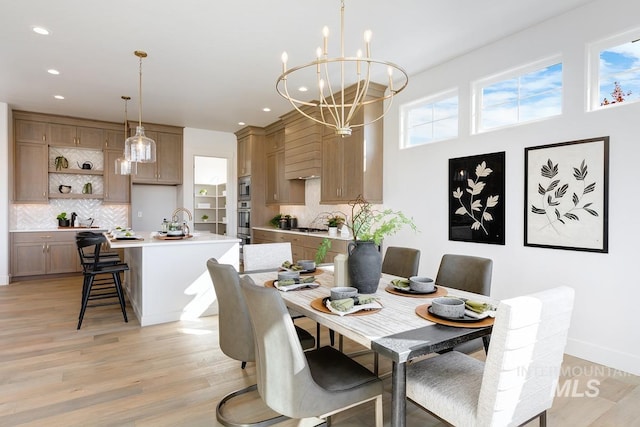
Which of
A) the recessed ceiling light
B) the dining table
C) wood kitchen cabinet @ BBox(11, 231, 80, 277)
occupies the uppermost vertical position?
the recessed ceiling light

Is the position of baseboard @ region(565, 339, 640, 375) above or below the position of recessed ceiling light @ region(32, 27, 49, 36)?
below

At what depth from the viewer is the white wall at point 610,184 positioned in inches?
105

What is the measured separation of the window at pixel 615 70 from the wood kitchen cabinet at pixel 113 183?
23.2 feet

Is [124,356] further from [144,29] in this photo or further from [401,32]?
[401,32]

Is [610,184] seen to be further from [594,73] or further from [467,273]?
[467,273]

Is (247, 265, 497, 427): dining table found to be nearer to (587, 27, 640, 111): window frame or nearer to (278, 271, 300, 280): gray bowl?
(278, 271, 300, 280): gray bowl

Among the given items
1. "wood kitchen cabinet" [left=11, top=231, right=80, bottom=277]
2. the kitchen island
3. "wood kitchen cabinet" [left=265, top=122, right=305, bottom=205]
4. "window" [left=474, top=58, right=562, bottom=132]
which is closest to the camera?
"window" [left=474, top=58, right=562, bottom=132]

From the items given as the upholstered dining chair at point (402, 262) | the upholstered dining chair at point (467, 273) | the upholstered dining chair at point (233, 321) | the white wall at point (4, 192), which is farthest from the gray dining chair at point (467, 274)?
the white wall at point (4, 192)

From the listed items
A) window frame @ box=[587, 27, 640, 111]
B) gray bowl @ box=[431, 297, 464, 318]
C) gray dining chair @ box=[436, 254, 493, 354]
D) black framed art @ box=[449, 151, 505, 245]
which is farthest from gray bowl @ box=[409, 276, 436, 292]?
window frame @ box=[587, 27, 640, 111]

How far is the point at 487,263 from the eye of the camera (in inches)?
94.7

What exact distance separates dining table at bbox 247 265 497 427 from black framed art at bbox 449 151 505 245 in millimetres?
1728

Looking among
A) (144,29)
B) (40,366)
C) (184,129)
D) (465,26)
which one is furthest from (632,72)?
(184,129)

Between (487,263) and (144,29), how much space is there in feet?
11.5

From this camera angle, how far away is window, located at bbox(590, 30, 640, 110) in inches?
106
